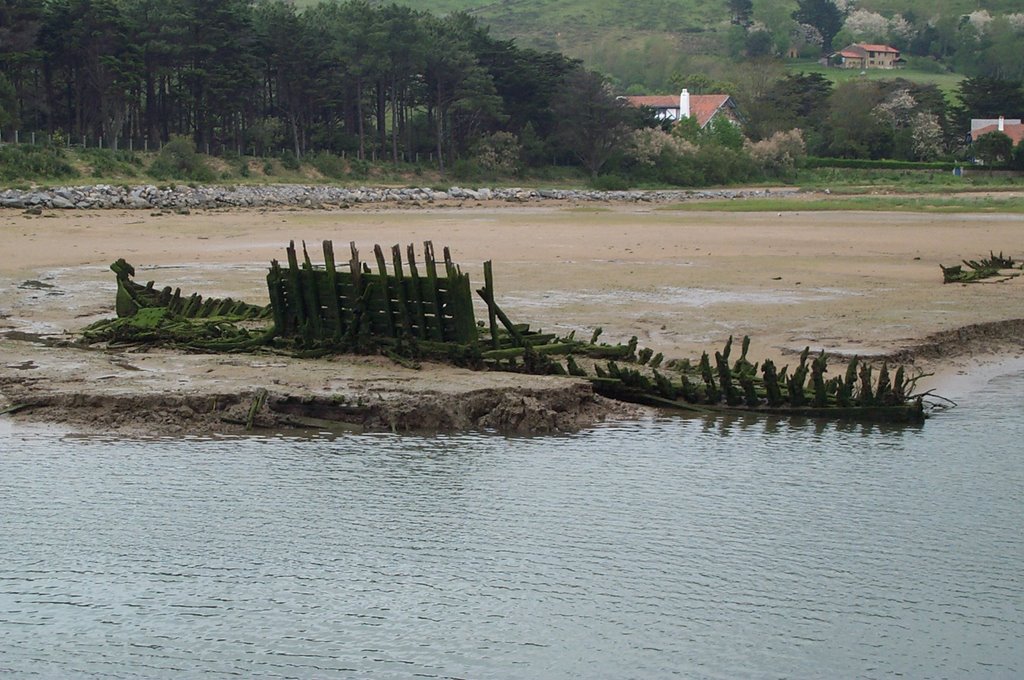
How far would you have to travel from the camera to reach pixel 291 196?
212 feet

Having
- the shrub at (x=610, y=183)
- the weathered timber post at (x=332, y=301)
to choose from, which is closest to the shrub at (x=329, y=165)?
the shrub at (x=610, y=183)

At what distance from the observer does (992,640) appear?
9375mm

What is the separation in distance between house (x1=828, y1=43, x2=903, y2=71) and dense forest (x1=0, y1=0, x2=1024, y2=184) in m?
86.6

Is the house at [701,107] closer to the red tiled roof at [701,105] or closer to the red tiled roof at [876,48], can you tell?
the red tiled roof at [701,105]

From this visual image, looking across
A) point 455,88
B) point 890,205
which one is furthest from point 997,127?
point 890,205

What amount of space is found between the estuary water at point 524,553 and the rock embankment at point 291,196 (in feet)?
132

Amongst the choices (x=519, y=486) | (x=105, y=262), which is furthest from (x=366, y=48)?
(x=519, y=486)

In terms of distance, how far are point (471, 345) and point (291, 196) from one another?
49.8 m

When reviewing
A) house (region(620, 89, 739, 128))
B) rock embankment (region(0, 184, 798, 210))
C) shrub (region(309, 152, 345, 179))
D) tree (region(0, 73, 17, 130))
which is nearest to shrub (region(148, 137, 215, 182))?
rock embankment (region(0, 184, 798, 210))

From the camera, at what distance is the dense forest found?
227 ft

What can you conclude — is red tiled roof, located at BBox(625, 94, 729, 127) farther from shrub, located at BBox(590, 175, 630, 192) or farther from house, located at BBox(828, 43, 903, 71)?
house, located at BBox(828, 43, 903, 71)

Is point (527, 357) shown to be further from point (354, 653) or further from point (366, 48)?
point (366, 48)

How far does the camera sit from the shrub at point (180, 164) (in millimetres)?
66500

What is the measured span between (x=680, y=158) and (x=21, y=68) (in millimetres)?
45684
